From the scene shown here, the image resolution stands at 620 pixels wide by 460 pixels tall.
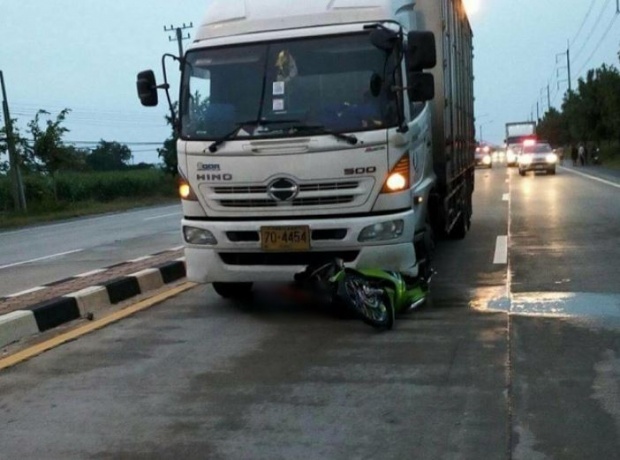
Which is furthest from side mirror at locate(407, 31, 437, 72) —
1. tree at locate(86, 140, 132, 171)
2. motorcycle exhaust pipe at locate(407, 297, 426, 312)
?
tree at locate(86, 140, 132, 171)

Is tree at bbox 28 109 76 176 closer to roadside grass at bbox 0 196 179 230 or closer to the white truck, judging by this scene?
roadside grass at bbox 0 196 179 230

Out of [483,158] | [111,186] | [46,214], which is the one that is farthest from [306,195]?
[483,158]

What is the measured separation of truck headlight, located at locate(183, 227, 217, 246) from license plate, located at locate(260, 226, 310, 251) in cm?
53

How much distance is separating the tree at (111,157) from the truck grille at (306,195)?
245ft

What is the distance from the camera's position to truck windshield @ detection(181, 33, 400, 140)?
7.29m

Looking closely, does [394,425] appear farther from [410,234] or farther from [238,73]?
[238,73]

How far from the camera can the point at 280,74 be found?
24.7ft

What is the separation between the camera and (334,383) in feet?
18.0

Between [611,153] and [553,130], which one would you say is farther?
[553,130]

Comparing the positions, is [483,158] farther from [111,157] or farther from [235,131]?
[235,131]

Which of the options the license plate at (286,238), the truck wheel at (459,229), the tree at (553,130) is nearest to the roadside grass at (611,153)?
the tree at (553,130)

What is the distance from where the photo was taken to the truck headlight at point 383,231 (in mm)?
7254

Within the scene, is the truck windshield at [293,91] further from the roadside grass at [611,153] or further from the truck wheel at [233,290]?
the roadside grass at [611,153]

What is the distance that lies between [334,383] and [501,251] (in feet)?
23.1
